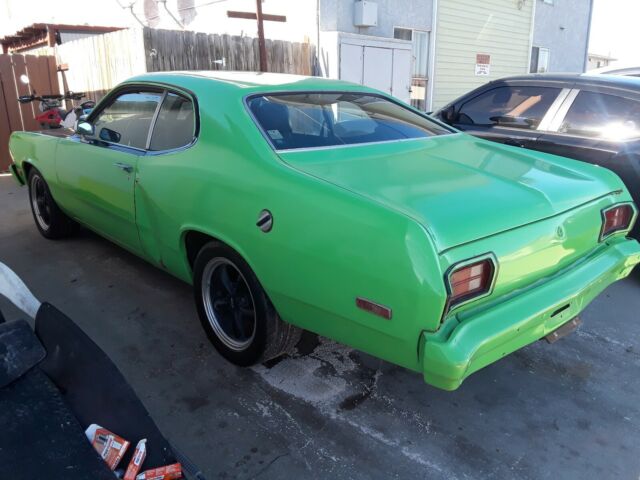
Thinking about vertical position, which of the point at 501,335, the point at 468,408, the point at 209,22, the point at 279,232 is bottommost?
the point at 468,408

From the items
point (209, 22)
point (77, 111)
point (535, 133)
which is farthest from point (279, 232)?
point (209, 22)

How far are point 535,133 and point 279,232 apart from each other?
3127 millimetres

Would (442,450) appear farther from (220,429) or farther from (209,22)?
(209,22)

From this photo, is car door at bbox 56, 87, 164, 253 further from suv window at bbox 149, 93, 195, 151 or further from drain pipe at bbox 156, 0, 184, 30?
drain pipe at bbox 156, 0, 184, 30

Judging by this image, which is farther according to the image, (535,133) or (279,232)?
(535,133)

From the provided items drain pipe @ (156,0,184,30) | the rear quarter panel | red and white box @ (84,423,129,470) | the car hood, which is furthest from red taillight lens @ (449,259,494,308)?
drain pipe @ (156,0,184,30)

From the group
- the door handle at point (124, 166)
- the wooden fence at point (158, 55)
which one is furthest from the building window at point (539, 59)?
the door handle at point (124, 166)

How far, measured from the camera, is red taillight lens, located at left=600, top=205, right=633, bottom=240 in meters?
2.67

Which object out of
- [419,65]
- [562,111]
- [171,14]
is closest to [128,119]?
[562,111]

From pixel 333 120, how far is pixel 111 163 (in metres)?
1.50

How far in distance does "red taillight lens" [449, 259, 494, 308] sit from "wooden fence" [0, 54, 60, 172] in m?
8.39

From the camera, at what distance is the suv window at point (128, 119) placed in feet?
10.8

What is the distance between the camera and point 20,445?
1.32m

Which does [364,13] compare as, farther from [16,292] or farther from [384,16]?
[16,292]
